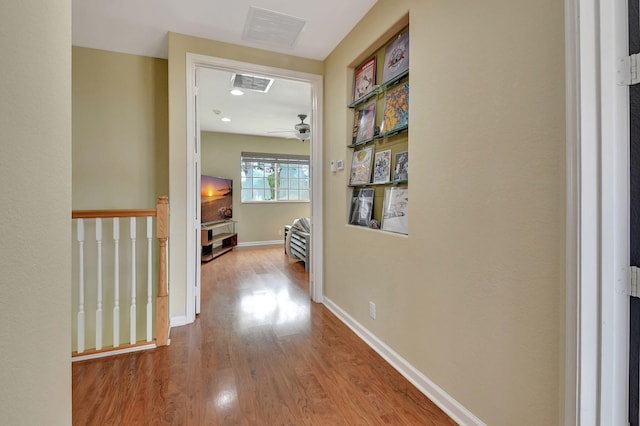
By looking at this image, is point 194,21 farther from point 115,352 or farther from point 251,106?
point 115,352

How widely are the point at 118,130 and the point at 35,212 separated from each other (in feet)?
9.13

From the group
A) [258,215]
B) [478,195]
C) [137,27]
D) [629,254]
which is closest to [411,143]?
[478,195]

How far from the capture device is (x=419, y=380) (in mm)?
1699

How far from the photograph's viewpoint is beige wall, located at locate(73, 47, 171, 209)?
9.45ft

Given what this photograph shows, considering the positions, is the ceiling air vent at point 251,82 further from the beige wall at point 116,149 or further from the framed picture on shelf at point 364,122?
the framed picture on shelf at point 364,122

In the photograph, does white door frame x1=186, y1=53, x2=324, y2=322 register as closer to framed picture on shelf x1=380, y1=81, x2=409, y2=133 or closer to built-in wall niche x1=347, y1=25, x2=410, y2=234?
built-in wall niche x1=347, y1=25, x2=410, y2=234

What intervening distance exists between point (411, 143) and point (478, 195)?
0.59 meters

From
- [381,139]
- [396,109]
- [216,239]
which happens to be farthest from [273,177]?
[396,109]

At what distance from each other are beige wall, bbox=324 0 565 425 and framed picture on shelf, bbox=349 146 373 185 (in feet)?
1.97

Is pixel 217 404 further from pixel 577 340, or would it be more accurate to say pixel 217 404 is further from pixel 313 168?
pixel 313 168

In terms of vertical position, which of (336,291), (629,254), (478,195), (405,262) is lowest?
(336,291)

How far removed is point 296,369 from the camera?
74.5 inches

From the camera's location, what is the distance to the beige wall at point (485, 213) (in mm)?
1076

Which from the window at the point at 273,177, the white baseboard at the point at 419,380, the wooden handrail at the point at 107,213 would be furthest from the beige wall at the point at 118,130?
the window at the point at 273,177
